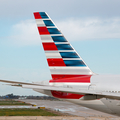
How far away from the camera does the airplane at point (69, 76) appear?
43.7ft

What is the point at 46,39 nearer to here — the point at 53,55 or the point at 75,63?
the point at 53,55

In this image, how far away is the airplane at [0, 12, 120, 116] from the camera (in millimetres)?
13309

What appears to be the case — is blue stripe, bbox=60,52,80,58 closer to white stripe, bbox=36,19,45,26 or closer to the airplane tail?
the airplane tail

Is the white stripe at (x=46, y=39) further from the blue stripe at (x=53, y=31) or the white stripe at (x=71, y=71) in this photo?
the white stripe at (x=71, y=71)

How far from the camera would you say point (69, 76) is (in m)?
15.4

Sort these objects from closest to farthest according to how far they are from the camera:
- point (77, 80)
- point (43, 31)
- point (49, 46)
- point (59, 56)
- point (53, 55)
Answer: point (77, 80), point (59, 56), point (53, 55), point (49, 46), point (43, 31)

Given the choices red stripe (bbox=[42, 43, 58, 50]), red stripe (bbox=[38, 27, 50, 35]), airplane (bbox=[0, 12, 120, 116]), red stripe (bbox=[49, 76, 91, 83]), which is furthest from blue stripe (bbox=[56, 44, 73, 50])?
red stripe (bbox=[49, 76, 91, 83])

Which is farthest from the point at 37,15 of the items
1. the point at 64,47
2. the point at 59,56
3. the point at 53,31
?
the point at 59,56

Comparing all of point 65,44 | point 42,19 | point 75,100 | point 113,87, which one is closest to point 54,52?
point 65,44

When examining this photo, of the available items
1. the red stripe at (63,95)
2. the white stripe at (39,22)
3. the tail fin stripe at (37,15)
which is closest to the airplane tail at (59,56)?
the white stripe at (39,22)

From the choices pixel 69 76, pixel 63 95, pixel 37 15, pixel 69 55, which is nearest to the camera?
pixel 63 95

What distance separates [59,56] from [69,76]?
5.45 feet

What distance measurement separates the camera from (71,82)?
14.1m

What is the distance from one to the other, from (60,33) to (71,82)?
4.09 metres
